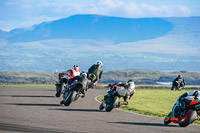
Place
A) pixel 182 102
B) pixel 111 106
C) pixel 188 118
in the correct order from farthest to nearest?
pixel 111 106 < pixel 182 102 < pixel 188 118

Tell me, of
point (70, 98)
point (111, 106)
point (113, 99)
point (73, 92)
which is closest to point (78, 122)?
point (111, 106)

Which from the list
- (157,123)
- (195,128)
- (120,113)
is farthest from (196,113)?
(120,113)

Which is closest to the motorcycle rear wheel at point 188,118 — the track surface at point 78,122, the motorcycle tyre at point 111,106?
the track surface at point 78,122

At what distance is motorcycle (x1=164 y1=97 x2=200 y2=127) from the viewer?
17.3m

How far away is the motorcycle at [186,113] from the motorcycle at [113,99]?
4.32 m

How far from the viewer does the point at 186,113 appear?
1764 cm

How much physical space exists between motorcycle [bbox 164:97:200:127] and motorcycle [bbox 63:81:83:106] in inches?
280

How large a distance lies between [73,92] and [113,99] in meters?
2.73

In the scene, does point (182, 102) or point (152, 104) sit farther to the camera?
point (152, 104)

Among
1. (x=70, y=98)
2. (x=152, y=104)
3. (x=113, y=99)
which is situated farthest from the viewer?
(x=152, y=104)

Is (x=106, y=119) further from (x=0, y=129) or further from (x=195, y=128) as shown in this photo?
(x=0, y=129)

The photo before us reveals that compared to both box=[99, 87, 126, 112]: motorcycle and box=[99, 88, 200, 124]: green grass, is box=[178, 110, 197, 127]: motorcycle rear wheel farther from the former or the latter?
box=[99, 87, 126, 112]: motorcycle

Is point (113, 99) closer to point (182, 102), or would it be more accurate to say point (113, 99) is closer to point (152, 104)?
point (182, 102)

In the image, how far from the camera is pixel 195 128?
17484mm
